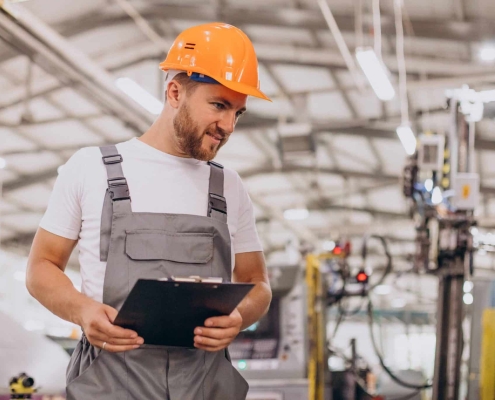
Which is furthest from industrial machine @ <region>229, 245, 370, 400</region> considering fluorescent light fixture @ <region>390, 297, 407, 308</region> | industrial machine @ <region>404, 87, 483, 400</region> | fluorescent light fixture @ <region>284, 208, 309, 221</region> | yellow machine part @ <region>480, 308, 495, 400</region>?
fluorescent light fixture @ <region>390, 297, 407, 308</region>

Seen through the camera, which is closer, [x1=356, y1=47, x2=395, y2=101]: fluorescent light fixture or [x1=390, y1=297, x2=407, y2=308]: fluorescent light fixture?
[x1=356, y1=47, x2=395, y2=101]: fluorescent light fixture

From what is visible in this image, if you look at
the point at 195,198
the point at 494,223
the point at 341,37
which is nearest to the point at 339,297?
the point at 341,37

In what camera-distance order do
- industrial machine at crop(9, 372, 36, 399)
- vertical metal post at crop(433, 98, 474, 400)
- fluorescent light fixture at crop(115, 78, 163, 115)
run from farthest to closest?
fluorescent light fixture at crop(115, 78, 163, 115) → vertical metal post at crop(433, 98, 474, 400) → industrial machine at crop(9, 372, 36, 399)

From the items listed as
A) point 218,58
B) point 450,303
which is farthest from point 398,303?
point 218,58

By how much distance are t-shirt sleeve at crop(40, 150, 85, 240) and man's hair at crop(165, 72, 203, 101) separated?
319mm

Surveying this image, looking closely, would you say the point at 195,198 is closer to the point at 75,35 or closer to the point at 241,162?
the point at 75,35

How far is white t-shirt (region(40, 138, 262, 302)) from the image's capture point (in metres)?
1.77

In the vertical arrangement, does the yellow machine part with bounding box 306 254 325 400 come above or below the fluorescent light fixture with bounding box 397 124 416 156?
below

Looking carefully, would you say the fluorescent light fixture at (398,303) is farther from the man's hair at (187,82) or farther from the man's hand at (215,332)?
the man's hand at (215,332)

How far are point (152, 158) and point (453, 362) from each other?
155 inches

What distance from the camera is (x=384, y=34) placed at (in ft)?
29.8

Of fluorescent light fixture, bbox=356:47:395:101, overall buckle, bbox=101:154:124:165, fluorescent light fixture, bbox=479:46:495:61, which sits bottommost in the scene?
overall buckle, bbox=101:154:124:165

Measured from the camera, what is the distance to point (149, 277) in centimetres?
171

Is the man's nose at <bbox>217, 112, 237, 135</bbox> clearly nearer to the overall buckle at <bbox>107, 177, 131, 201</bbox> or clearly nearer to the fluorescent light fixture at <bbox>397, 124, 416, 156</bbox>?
the overall buckle at <bbox>107, 177, 131, 201</bbox>
